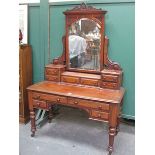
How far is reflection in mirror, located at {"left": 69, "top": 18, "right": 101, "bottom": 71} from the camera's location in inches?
97.7

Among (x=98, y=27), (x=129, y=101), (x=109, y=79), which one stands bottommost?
(x=129, y=101)

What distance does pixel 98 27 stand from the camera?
8.04 ft

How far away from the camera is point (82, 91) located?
2309mm

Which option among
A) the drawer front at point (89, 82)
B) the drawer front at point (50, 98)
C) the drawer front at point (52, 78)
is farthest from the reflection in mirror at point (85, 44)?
the drawer front at point (50, 98)

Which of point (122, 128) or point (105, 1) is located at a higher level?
point (105, 1)

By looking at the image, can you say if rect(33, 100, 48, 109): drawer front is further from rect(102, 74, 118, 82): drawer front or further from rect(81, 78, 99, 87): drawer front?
rect(102, 74, 118, 82): drawer front

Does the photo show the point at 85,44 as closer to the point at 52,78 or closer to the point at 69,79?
the point at 69,79

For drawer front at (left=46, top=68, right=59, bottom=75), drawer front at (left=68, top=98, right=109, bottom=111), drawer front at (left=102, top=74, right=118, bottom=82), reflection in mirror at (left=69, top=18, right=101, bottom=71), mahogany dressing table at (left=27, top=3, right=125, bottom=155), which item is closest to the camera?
drawer front at (left=68, top=98, right=109, bottom=111)

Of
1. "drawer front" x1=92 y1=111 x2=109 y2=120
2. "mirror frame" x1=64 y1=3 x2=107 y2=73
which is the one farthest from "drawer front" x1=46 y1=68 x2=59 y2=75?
"drawer front" x1=92 y1=111 x2=109 y2=120

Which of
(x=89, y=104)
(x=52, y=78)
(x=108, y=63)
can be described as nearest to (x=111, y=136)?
(x=89, y=104)

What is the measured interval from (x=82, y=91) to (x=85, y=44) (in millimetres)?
603
